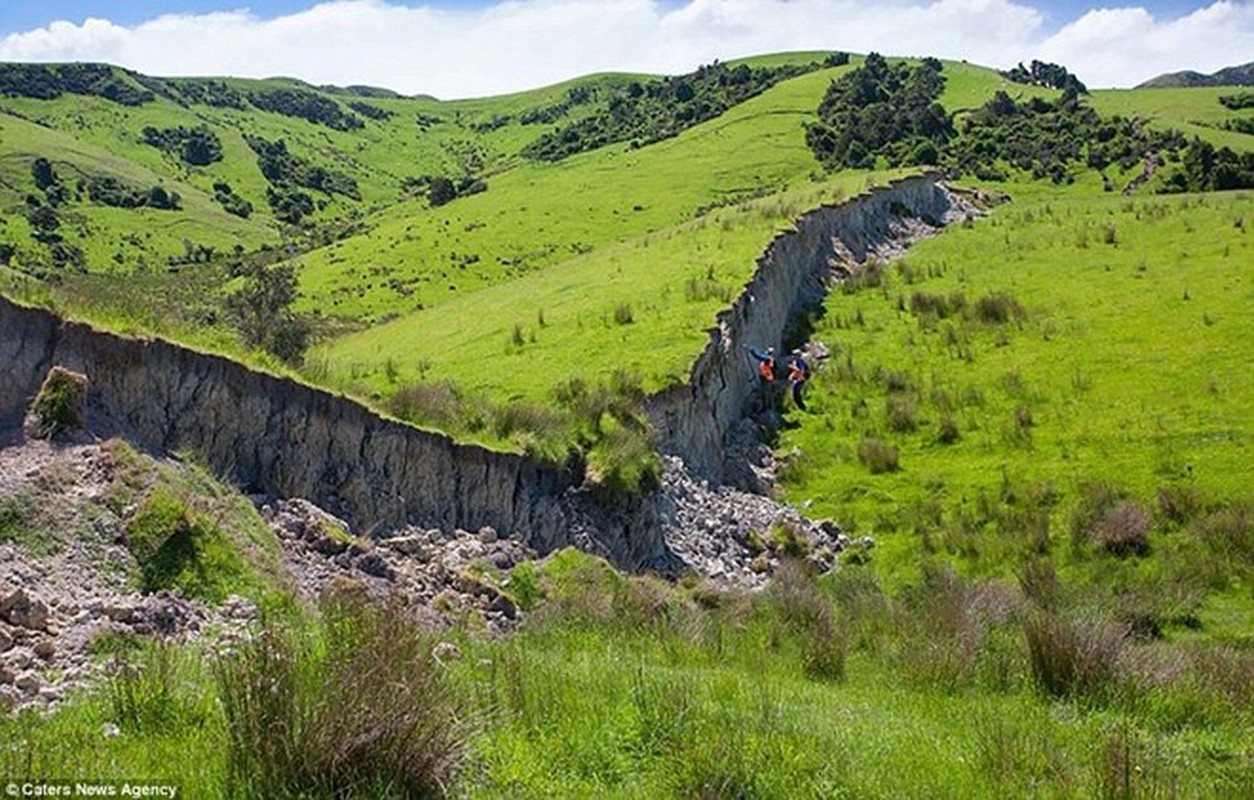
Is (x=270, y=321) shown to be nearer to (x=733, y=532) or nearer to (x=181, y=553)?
(x=733, y=532)

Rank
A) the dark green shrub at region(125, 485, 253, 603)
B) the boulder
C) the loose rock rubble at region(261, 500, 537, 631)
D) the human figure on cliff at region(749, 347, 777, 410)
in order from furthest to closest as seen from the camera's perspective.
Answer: the human figure on cliff at region(749, 347, 777, 410), the loose rock rubble at region(261, 500, 537, 631), the dark green shrub at region(125, 485, 253, 603), the boulder

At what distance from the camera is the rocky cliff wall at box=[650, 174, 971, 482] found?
21766 millimetres

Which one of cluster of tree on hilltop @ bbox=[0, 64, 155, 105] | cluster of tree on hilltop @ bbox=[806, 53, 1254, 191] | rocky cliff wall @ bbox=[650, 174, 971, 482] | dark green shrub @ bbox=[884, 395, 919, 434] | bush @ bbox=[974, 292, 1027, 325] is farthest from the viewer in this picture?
cluster of tree on hilltop @ bbox=[0, 64, 155, 105]

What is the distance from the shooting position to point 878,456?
23.8m

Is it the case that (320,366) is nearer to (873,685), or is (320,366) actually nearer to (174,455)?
(174,455)

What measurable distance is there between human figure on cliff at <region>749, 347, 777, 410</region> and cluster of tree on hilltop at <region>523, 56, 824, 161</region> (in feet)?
248

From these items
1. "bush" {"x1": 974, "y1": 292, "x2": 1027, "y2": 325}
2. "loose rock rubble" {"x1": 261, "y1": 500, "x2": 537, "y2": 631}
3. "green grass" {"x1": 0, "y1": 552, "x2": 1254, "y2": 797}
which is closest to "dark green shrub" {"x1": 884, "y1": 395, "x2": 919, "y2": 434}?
"bush" {"x1": 974, "y1": 292, "x2": 1027, "y2": 325}

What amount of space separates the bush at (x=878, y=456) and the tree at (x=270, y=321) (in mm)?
12047

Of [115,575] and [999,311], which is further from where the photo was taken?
[999,311]

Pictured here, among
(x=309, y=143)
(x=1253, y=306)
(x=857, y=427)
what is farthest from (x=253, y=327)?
(x=309, y=143)

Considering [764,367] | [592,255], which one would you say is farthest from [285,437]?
[592,255]

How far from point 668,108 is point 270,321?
97.1 meters

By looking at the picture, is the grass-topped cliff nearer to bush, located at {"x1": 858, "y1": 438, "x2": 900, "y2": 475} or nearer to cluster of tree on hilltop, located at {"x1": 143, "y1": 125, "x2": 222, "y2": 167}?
bush, located at {"x1": 858, "y1": 438, "x2": 900, "y2": 475}

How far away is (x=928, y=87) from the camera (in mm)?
100375
